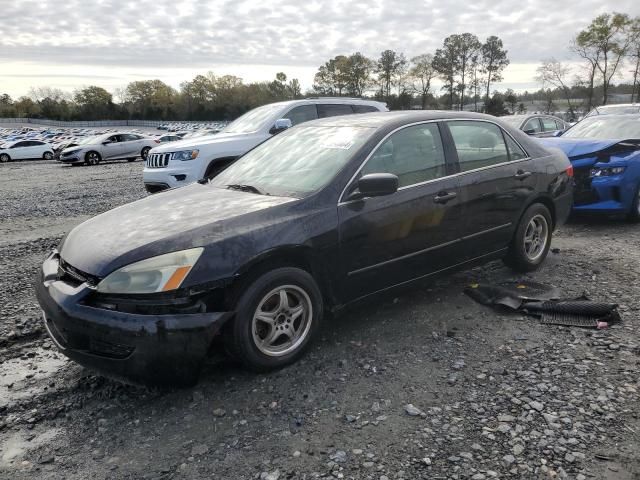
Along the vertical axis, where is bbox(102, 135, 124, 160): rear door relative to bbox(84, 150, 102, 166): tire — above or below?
above

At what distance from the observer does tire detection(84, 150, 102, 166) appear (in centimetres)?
2380

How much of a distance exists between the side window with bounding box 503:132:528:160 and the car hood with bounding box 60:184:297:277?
2.57 meters

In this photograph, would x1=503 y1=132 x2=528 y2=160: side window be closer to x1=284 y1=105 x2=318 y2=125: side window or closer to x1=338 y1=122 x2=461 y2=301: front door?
x1=338 y1=122 x2=461 y2=301: front door

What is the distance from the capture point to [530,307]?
13.9 feet

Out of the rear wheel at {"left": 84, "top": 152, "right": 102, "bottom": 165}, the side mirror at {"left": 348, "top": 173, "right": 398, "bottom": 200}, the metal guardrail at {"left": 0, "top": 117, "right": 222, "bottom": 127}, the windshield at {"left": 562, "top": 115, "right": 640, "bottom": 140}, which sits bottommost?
the rear wheel at {"left": 84, "top": 152, "right": 102, "bottom": 165}

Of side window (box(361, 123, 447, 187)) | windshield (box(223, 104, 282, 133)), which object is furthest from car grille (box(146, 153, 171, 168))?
side window (box(361, 123, 447, 187))

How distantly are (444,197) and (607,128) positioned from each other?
18.1 feet

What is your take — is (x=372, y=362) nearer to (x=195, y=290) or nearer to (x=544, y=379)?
(x=544, y=379)

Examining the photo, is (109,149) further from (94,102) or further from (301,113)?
(94,102)

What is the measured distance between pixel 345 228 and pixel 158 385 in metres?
1.57

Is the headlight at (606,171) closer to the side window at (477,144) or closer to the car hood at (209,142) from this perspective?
the side window at (477,144)

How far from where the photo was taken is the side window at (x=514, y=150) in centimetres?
490

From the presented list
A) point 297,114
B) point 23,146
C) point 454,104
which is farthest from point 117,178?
point 454,104

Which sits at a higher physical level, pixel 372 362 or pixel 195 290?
pixel 195 290
